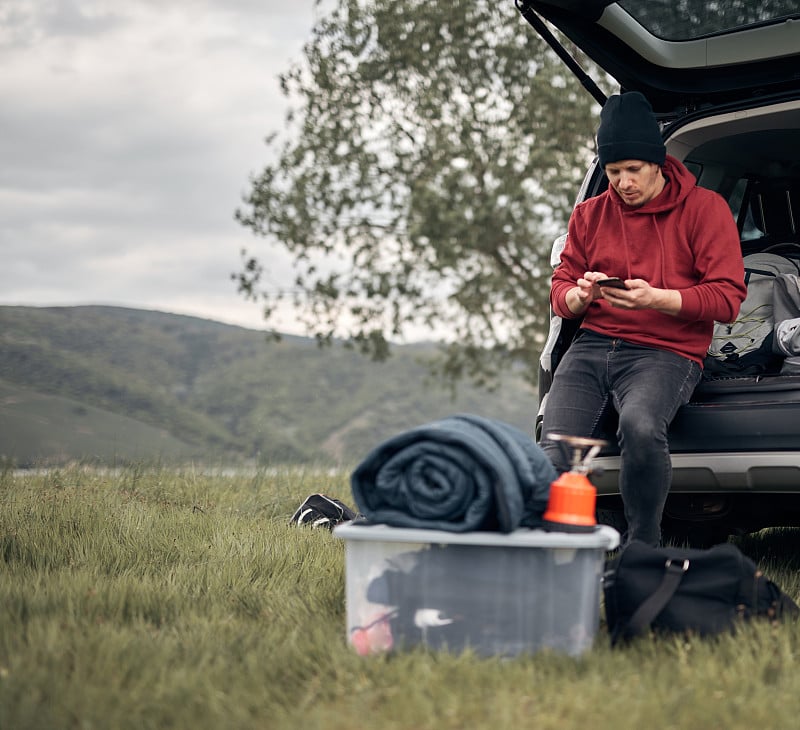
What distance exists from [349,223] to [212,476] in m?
6.15

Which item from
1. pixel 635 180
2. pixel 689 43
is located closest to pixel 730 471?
pixel 635 180

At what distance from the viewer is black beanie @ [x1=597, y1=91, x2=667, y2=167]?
3.07 meters

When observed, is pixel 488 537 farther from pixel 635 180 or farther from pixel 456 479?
pixel 635 180

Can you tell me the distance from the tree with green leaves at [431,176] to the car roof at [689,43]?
645cm

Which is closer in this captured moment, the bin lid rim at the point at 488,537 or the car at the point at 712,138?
the bin lid rim at the point at 488,537

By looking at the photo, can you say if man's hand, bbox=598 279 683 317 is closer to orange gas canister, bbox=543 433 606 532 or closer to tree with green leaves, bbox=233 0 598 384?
orange gas canister, bbox=543 433 606 532

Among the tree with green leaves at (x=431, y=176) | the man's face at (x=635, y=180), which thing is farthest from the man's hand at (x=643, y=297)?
the tree with green leaves at (x=431, y=176)

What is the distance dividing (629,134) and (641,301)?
53 cm

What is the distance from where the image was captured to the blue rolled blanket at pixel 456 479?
7.29 feet

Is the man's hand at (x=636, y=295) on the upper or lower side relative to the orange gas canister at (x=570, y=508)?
upper

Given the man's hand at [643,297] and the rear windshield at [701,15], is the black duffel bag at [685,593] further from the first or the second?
the rear windshield at [701,15]

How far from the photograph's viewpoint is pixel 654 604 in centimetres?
238

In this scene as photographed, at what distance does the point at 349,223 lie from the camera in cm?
1134

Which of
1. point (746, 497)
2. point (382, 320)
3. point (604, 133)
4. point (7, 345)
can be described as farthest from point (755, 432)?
point (7, 345)
